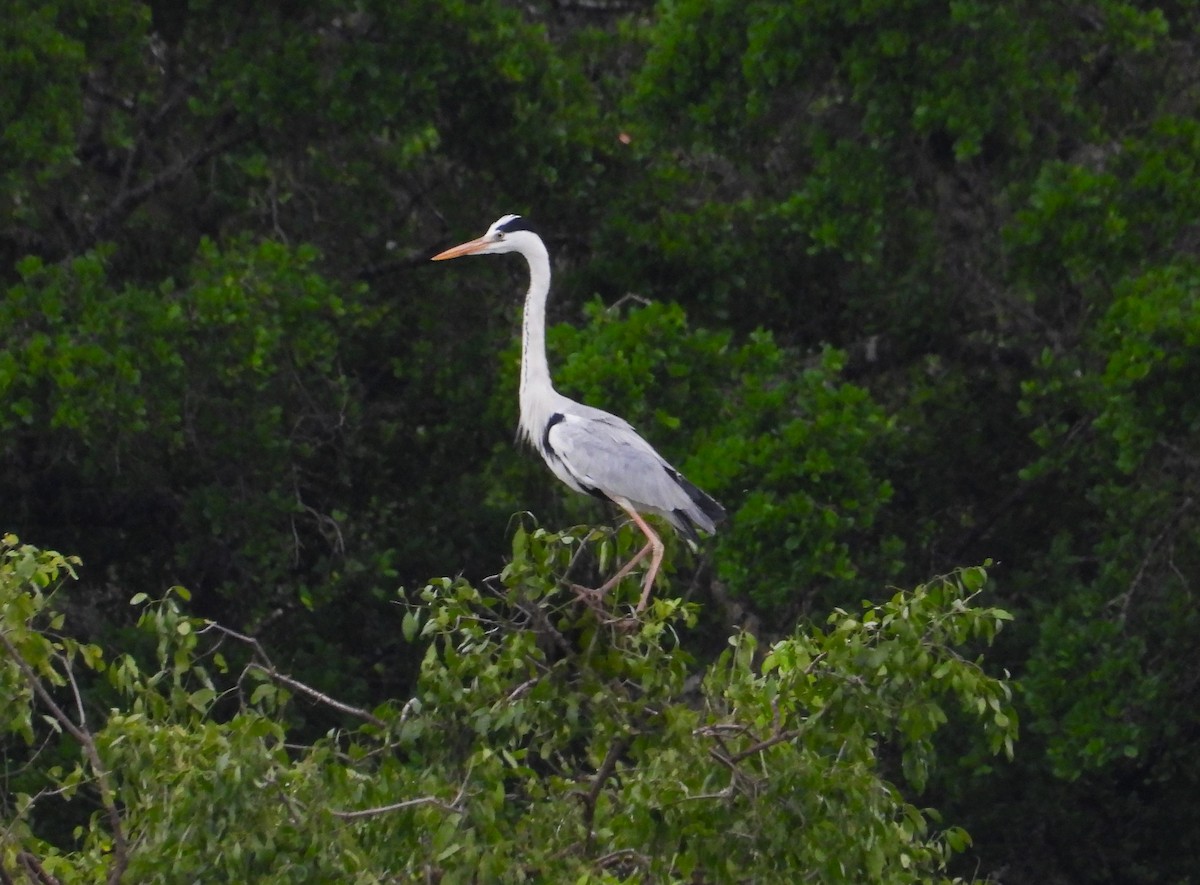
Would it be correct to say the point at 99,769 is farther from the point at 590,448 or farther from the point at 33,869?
the point at 590,448

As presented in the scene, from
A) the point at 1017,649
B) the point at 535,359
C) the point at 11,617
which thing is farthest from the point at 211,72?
the point at 11,617

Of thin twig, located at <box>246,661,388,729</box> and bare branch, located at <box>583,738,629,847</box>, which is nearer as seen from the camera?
thin twig, located at <box>246,661,388,729</box>

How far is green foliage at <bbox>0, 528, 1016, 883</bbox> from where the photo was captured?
4711 mm

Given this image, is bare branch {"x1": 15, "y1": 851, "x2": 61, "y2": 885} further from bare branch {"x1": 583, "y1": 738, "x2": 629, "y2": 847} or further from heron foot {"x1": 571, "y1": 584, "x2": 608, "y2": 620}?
heron foot {"x1": 571, "y1": 584, "x2": 608, "y2": 620}

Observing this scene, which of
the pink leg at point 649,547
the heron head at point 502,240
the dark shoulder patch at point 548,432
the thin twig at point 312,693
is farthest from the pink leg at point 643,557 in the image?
the heron head at point 502,240

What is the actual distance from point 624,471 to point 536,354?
2.28 feet

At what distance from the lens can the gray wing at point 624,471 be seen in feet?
23.7

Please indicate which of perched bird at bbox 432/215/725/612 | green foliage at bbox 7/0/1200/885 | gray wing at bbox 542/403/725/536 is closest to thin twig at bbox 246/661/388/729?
perched bird at bbox 432/215/725/612

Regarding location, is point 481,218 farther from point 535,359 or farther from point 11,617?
point 11,617

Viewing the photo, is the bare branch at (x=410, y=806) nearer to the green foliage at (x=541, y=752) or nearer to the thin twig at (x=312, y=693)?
the green foliage at (x=541, y=752)

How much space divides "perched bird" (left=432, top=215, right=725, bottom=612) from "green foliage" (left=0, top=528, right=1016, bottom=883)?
156 cm

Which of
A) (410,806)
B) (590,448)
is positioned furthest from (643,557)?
(410,806)

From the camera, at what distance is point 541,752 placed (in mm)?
5207

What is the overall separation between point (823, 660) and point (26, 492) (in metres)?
5.93
